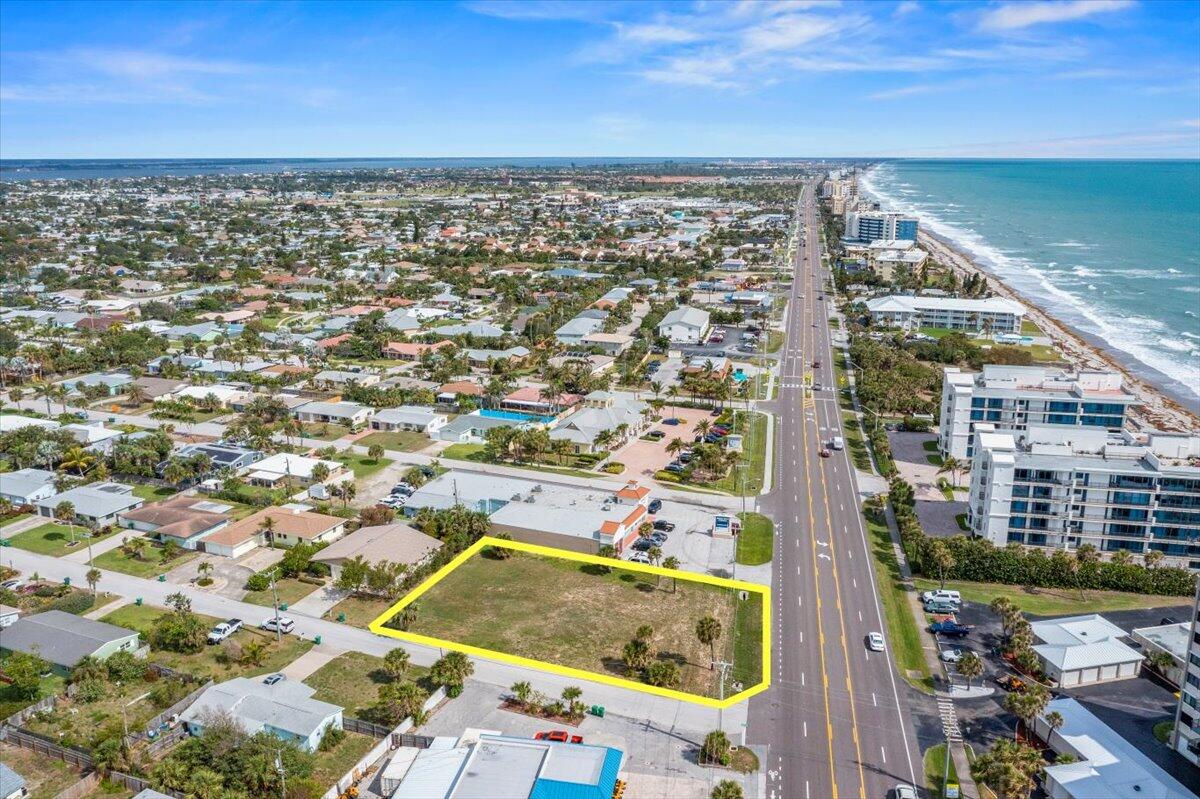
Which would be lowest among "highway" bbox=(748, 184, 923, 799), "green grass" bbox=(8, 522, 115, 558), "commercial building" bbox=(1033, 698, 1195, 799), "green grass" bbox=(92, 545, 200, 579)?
"highway" bbox=(748, 184, 923, 799)

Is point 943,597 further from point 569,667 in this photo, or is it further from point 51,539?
point 51,539

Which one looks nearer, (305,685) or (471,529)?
(305,685)

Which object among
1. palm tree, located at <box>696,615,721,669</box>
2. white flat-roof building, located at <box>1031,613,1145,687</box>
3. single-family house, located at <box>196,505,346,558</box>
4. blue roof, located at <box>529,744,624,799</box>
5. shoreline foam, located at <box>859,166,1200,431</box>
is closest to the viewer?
blue roof, located at <box>529,744,624,799</box>

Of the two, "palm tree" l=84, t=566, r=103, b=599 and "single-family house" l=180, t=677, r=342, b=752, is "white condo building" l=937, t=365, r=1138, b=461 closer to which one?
"single-family house" l=180, t=677, r=342, b=752

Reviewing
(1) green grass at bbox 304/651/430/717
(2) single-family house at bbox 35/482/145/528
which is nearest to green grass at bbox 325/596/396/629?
(1) green grass at bbox 304/651/430/717

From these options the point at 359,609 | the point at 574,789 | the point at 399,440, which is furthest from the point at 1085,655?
the point at 399,440

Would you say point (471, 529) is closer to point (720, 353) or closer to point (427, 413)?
point (427, 413)

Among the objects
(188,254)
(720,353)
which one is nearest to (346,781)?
(720,353)

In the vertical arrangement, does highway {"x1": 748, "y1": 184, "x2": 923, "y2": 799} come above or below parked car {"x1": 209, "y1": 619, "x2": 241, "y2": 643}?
below
